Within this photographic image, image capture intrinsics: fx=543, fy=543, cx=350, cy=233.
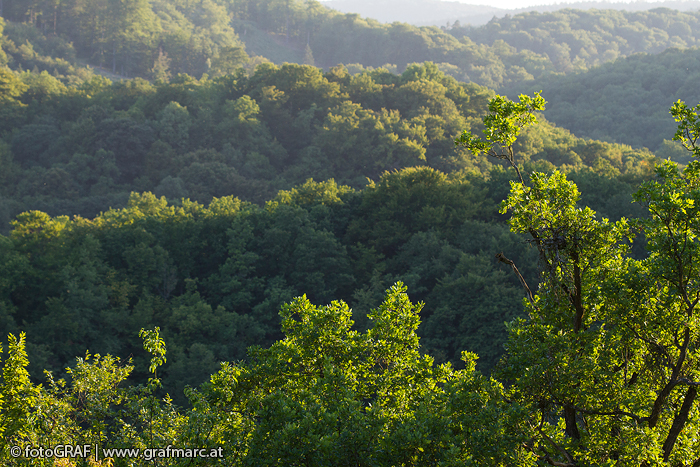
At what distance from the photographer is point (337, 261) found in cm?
4031

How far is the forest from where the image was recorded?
30.7 feet

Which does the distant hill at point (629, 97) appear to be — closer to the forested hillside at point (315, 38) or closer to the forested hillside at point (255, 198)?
the forested hillside at point (315, 38)

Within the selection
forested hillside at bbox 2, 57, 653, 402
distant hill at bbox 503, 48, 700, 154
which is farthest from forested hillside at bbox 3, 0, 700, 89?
forested hillside at bbox 2, 57, 653, 402

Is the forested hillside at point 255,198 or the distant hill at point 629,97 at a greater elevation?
the distant hill at point 629,97

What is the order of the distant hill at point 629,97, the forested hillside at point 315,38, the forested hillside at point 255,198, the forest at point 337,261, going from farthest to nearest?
the forested hillside at point 315,38
the distant hill at point 629,97
the forested hillside at point 255,198
the forest at point 337,261

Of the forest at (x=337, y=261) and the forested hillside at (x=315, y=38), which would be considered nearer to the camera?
the forest at (x=337, y=261)

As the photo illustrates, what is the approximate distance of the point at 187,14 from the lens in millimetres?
162375

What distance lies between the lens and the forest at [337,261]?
935 cm

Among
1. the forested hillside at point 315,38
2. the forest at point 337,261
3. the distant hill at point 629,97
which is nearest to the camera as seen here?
the forest at point 337,261

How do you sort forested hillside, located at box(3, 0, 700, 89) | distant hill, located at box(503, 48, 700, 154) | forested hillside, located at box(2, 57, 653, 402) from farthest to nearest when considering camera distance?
forested hillside, located at box(3, 0, 700, 89) → distant hill, located at box(503, 48, 700, 154) → forested hillside, located at box(2, 57, 653, 402)

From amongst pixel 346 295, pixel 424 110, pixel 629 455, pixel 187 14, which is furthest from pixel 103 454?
pixel 187 14

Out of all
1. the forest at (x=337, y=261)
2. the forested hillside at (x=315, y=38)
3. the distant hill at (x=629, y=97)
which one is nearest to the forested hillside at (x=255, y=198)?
the forest at (x=337, y=261)

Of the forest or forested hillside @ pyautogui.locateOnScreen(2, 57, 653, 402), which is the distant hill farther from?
forested hillside @ pyautogui.locateOnScreen(2, 57, 653, 402)

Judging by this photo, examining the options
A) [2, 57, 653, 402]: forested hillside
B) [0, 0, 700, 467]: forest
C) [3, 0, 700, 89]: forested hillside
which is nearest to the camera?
[0, 0, 700, 467]: forest
